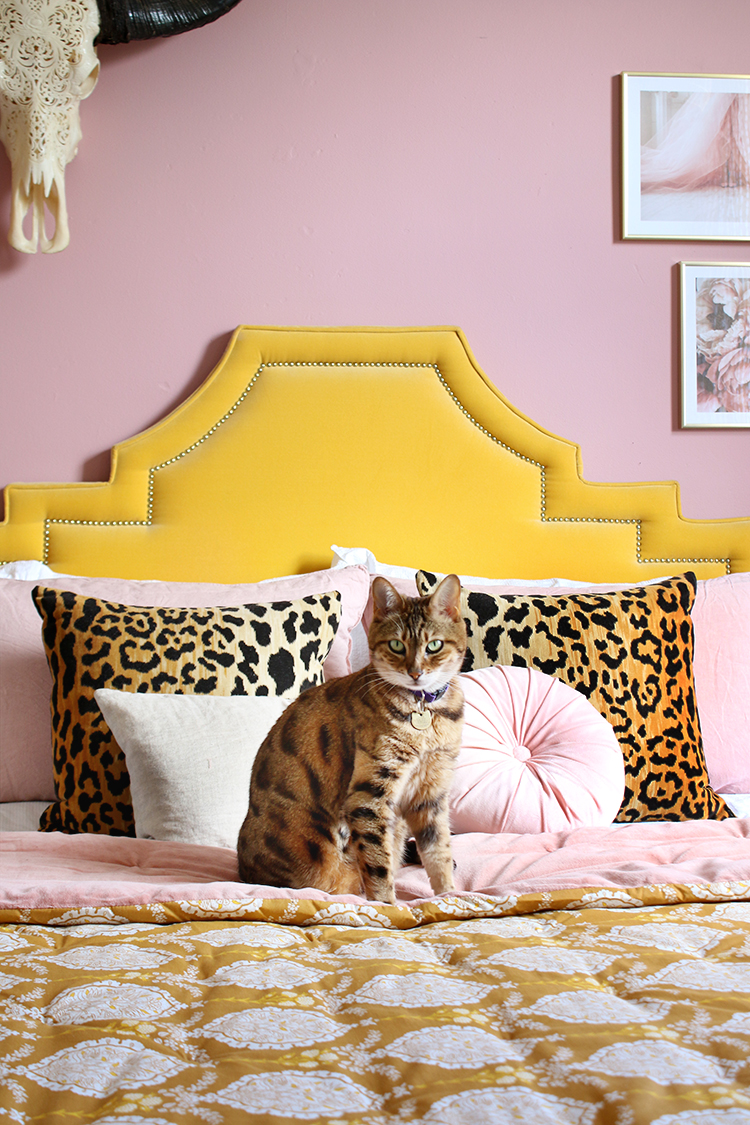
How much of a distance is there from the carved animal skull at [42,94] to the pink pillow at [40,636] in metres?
0.94

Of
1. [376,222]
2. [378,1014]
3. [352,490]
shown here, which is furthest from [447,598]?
[376,222]

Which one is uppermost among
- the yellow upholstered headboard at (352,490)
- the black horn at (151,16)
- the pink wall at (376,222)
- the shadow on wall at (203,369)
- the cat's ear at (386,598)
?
the black horn at (151,16)

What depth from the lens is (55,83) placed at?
2.04 m

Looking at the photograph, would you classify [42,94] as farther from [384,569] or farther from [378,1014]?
[378,1014]

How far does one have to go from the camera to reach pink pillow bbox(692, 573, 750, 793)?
5.81ft

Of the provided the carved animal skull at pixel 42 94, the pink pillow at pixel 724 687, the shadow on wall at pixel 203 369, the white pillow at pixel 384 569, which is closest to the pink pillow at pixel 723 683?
the pink pillow at pixel 724 687

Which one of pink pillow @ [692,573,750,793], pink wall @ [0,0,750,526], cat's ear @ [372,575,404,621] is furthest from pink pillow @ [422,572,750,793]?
cat's ear @ [372,575,404,621]

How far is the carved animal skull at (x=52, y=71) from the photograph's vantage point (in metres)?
2.00

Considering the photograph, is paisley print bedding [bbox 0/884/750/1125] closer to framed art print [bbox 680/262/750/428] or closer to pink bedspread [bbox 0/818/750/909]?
pink bedspread [bbox 0/818/750/909]

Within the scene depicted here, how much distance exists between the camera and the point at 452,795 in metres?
1.37

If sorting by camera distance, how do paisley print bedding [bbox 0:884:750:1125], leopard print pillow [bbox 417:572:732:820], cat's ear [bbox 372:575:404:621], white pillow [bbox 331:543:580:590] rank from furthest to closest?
white pillow [bbox 331:543:580:590]
leopard print pillow [bbox 417:572:732:820]
cat's ear [bbox 372:575:404:621]
paisley print bedding [bbox 0:884:750:1125]

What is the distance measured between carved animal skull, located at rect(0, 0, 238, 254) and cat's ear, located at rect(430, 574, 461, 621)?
151 centimetres

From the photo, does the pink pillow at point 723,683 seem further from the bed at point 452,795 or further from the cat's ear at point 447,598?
the cat's ear at point 447,598

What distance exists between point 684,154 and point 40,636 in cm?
207
